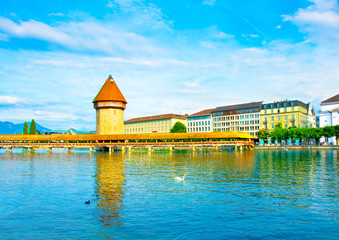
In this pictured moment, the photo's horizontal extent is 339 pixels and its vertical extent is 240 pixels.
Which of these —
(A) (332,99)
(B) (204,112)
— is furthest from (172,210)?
(B) (204,112)

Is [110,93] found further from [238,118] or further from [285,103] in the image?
[285,103]

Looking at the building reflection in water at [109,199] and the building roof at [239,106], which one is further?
the building roof at [239,106]

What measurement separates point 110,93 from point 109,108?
12.1 feet

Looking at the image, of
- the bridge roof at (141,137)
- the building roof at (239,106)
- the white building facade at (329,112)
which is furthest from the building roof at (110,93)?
the white building facade at (329,112)

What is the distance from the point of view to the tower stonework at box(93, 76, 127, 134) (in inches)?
2827

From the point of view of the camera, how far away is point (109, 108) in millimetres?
71938

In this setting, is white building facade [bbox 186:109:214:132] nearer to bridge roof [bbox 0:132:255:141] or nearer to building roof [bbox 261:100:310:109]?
building roof [bbox 261:100:310:109]

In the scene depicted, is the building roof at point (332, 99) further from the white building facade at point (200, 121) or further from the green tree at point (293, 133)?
the white building facade at point (200, 121)

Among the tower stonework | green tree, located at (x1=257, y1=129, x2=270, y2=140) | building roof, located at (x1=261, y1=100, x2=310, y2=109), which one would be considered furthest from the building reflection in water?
building roof, located at (x1=261, y1=100, x2=310, y2=109)

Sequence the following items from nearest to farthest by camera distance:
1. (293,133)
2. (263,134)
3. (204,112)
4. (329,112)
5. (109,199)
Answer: (109,199) < (293,133) < (329,112) < (263,134) < (204,112)

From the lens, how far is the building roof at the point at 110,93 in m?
71.6

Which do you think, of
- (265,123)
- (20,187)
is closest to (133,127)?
(265,123)

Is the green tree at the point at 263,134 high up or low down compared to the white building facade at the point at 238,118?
down

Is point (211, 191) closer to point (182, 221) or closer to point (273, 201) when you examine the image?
point (273, 201)
